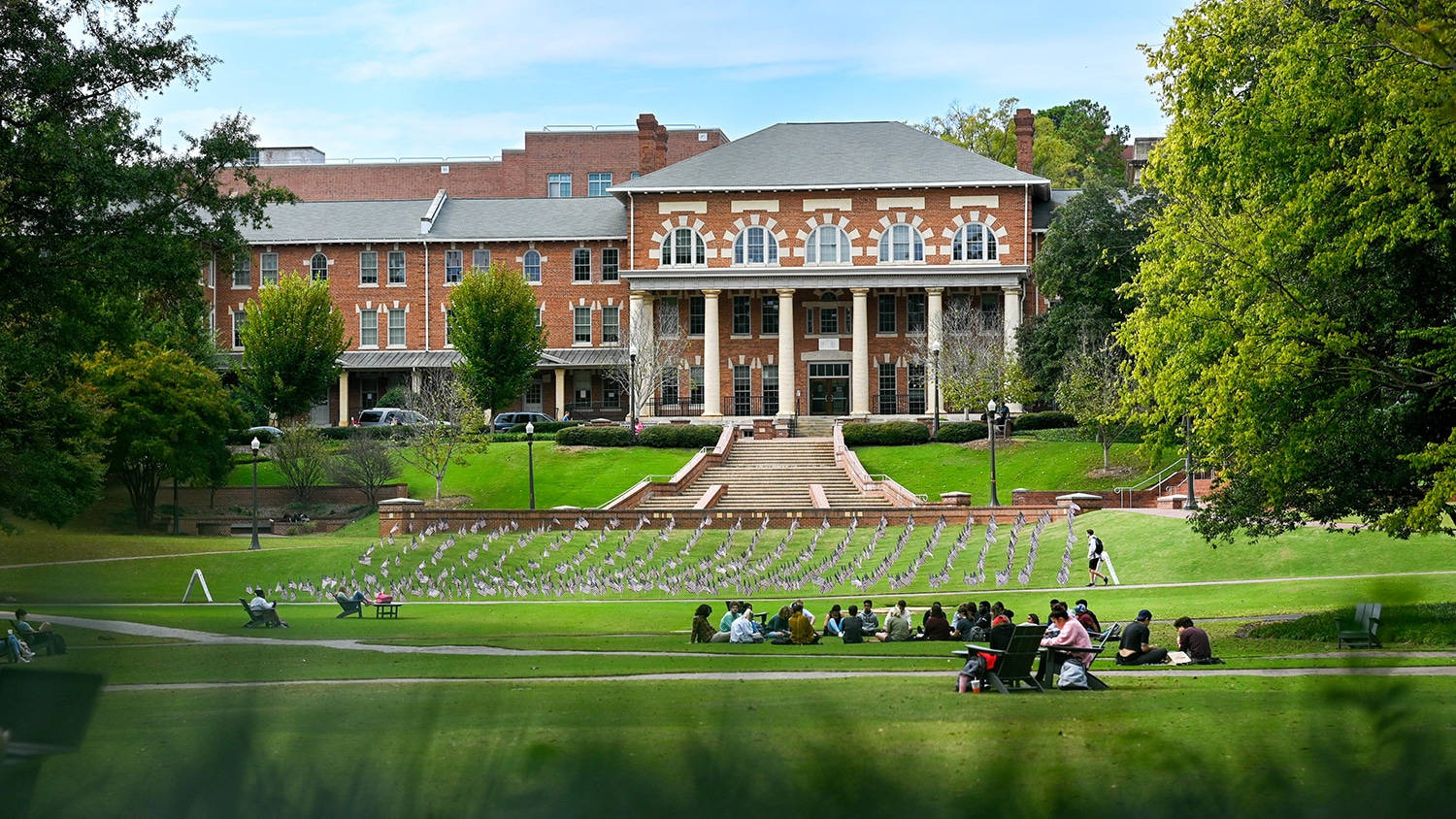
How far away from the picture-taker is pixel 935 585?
103 ft

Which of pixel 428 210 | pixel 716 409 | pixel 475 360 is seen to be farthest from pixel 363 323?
pixel 716 409

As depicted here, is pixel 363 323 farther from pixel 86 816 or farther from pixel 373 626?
pixel 86 816

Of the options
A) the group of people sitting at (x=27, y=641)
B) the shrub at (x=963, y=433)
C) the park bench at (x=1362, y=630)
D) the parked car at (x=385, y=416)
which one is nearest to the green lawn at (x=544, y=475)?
the parked car at (x=385, y=416)

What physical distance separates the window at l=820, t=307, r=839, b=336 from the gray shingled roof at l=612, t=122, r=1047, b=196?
6.38 m

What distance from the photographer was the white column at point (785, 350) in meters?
70.2

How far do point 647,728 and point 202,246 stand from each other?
19.0m

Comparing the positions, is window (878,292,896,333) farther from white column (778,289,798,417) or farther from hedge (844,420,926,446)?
hedge (844,420,926,446)

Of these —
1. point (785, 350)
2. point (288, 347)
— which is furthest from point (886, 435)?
point (288, 347)

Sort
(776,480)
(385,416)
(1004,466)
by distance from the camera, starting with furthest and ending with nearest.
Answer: (385,416)
(1004,466)
(776,480)

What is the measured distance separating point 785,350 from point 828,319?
3520 mm

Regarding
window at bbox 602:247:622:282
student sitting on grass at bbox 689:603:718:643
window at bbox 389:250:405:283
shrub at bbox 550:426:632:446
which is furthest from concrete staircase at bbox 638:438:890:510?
window at bbox 389:250:405:283

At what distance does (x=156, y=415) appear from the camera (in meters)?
48.2

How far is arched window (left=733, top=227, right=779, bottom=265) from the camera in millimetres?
71250

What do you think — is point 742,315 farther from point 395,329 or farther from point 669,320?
point 395,329
